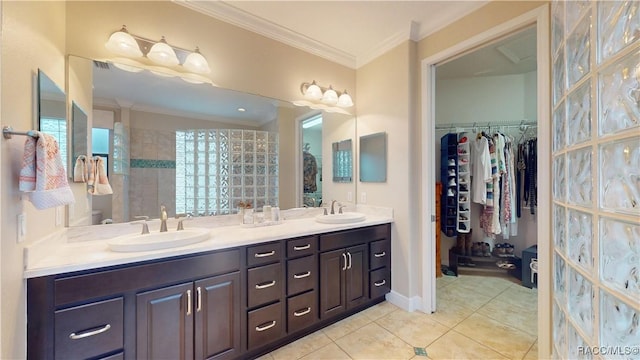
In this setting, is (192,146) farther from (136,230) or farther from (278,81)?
(278,81)

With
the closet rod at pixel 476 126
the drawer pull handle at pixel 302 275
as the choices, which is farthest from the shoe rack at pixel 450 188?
the drawer pull handle at pixel 302 275

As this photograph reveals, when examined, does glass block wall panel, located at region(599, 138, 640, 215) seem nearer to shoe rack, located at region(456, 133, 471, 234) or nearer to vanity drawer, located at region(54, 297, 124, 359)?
vanity drawer, located at region(54, 297, 124, 359)

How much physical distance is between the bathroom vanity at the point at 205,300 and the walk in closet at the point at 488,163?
66.9 inches

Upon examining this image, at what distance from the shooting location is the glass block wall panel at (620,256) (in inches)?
24.6

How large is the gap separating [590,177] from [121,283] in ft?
6.83

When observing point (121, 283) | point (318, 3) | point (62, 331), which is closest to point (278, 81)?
point (318, 3)

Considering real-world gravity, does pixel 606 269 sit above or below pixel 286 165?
below

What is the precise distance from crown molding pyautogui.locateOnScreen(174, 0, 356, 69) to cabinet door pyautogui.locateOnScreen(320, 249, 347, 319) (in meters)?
2.11

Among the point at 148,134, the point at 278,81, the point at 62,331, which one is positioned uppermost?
the point at 278,81

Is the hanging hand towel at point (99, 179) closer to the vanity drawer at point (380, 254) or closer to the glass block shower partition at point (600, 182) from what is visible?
the vanity drawer at point (380, 254)

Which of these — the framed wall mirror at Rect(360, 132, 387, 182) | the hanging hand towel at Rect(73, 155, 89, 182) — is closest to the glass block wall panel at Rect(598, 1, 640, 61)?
the framed wall mirror at Rect(360, 132, 387, 182)

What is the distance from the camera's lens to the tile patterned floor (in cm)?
178

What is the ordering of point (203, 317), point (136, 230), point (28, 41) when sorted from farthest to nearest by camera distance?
point (136, 230)
point (203, 317)
point (28, 41)

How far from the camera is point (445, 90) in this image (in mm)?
3645
